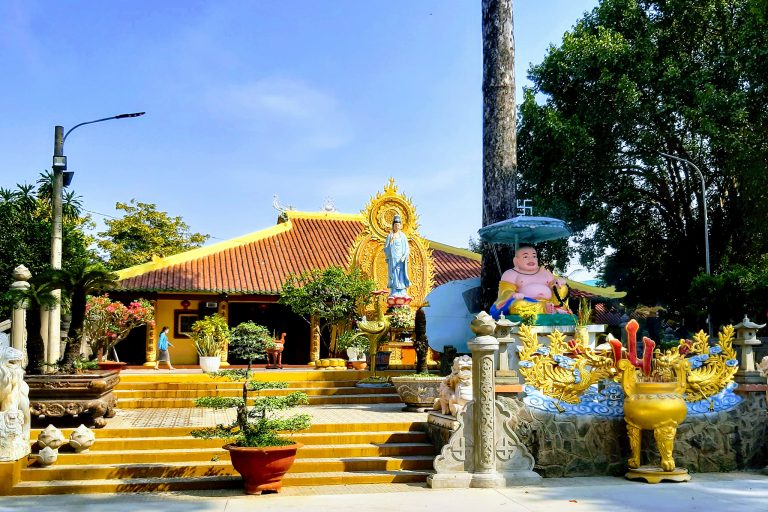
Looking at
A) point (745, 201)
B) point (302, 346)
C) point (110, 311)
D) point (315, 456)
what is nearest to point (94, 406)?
point (315, 456)

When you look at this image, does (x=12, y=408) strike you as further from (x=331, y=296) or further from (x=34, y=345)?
(x=331, y=296)

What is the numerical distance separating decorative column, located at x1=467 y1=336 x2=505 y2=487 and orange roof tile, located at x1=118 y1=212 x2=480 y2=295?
11946 millimetres

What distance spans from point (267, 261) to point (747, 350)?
46.3 ft

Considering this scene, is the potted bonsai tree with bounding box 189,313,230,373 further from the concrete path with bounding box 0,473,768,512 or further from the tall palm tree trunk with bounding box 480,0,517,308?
the concrete path with bounding box 0,473,768,512

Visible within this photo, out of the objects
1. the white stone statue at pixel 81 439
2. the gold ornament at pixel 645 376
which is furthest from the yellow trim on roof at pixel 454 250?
the white stone statue at pixel 81 439

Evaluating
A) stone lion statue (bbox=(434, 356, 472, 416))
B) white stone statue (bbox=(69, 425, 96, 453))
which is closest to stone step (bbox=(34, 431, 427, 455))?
white stone statue (bbox=(69, 425, 96, 453))

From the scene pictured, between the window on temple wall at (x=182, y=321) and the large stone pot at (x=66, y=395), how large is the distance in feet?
36.8

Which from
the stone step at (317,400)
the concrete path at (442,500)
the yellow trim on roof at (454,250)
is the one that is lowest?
the concrete path at (442,500)

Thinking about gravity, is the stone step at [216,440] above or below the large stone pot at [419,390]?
below

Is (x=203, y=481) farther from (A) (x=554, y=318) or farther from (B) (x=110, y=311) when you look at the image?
(B) (x=110, y=311)

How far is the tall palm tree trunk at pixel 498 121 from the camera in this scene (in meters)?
13.1

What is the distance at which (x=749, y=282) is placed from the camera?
52.2 ft

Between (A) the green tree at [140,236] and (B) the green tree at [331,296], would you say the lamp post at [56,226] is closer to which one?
(B) the green tree at [331,296]

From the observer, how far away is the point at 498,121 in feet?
43.2
